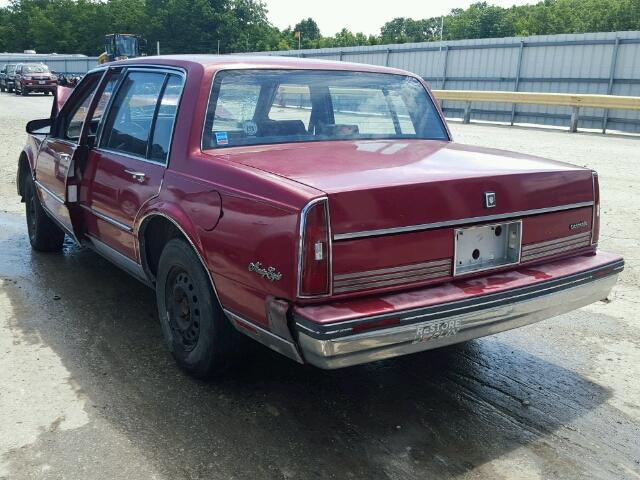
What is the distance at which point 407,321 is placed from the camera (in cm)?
280

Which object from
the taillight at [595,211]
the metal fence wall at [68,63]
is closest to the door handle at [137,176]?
the taillight at [595,211]

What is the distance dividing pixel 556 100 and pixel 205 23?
215ft

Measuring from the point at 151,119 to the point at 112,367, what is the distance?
1.49 metres

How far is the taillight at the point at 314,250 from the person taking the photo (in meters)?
2.71

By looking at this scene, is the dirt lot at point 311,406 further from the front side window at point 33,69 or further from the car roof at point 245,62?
the front side window at point 33,69

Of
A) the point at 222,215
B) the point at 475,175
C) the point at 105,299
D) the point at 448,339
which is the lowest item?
the point at 105,299

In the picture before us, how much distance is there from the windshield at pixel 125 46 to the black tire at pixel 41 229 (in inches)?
1326

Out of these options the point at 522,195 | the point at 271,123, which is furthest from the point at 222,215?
the point at 522,195

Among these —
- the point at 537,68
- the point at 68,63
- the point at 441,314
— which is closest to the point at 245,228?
the point at 441,314

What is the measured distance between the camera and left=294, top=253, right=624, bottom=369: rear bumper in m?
2.68

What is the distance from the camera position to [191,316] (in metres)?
3.55

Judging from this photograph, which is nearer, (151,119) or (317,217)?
(317,217)

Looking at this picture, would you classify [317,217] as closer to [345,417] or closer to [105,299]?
[345,417]

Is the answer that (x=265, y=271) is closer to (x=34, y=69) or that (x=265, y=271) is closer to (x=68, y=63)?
(x=34, y=69)
